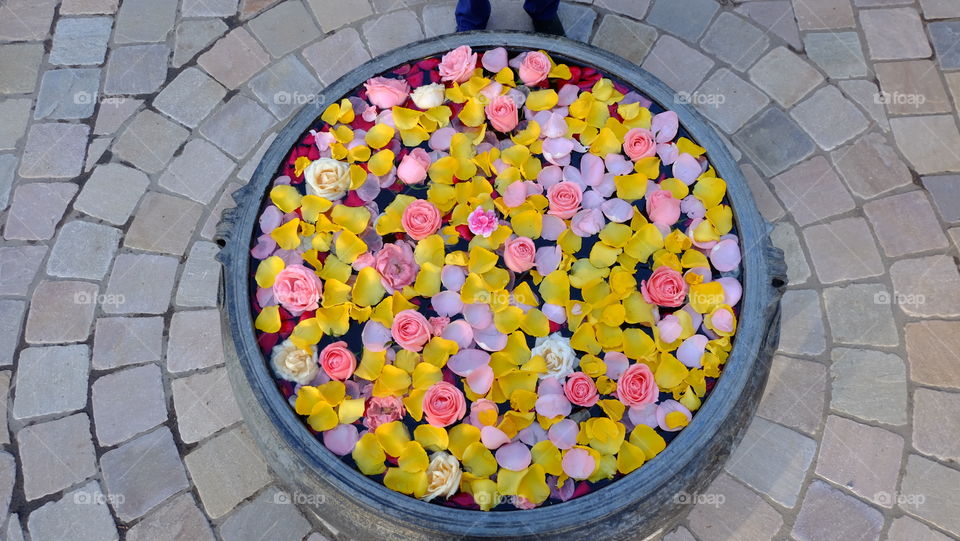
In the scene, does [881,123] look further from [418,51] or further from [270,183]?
[270,183]

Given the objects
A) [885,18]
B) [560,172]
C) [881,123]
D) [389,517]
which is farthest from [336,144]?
[885,18]

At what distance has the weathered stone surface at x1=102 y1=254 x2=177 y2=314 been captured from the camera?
348 cm

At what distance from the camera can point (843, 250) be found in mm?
3471

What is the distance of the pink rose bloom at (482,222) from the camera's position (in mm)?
2850

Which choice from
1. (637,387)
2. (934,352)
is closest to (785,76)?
(934,352)

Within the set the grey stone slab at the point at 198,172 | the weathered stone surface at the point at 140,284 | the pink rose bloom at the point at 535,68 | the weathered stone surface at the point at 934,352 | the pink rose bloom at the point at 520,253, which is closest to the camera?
the pink rose bloom at the point at 520,253

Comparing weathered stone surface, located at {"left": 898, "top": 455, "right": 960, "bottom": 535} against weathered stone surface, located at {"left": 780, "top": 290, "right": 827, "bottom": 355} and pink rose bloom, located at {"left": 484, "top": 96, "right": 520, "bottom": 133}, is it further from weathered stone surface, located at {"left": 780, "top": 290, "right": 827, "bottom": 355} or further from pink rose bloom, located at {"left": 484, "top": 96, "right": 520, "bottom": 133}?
pink rose bloom, located at {"left": 484, "top": 96, "right": 520, "bottom": 133}

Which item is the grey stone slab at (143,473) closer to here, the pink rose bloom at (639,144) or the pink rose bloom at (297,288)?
the pink rose bloom at (297,288)

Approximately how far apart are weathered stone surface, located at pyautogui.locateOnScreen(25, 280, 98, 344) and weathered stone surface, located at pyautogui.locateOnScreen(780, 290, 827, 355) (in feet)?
11.1

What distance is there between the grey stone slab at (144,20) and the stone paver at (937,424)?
4446mm

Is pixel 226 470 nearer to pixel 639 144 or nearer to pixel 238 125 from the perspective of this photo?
pixel 238 125

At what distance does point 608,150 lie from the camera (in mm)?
3025

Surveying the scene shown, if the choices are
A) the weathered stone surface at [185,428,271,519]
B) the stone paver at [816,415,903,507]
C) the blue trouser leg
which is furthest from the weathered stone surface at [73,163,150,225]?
the stone paver at [816,415,903,507]

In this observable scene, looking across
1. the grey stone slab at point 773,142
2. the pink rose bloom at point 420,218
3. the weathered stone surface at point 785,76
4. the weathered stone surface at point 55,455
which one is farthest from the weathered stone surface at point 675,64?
the weathered stone surface at point 55,455
